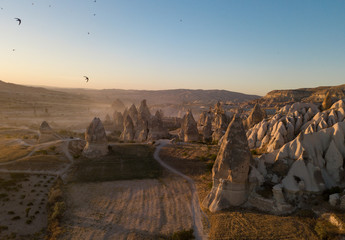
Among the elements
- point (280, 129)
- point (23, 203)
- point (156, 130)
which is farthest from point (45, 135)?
point (280, 129)

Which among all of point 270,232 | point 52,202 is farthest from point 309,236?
point 52,202

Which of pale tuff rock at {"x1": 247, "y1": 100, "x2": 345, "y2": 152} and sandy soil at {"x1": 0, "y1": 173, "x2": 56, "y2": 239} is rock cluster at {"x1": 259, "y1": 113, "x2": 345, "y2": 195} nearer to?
pale tuff rock at {"x1": 247, "y1": 100, "x2": 345, "y2": 152}

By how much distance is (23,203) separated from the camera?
20969 mm

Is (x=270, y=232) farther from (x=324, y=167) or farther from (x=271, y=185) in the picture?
(x=324, y=167)

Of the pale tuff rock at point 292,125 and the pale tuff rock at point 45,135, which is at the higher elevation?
the pale tuff rock at point 292,125

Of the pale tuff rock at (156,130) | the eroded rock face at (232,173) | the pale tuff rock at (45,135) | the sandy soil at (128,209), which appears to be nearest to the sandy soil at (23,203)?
the sandy soil at (128,209)

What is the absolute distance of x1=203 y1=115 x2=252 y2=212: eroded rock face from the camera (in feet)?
62.8

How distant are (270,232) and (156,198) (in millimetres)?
11097

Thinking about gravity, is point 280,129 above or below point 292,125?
below

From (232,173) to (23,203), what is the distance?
1974cm

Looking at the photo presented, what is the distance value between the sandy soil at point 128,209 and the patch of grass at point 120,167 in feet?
5.06

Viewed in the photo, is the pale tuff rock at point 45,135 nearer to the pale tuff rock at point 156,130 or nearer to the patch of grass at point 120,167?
the patch of grass at point 120,167

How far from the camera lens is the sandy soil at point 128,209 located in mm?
17047

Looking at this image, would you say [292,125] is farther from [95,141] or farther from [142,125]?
[142,125]
